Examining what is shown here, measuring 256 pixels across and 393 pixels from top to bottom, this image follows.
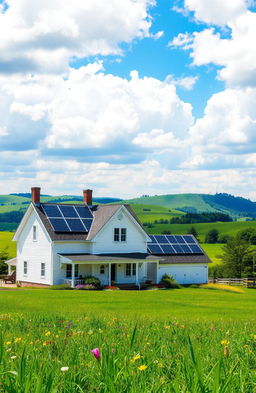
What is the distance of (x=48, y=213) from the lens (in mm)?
52281

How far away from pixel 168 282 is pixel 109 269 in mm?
7994

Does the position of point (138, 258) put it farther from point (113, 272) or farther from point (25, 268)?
point (25, 268)

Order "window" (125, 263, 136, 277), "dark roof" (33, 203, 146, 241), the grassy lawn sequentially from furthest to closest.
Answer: "window" (125, 263, 136, 277), "dark roof" (33, 203, 146, 241), the grassy lawn

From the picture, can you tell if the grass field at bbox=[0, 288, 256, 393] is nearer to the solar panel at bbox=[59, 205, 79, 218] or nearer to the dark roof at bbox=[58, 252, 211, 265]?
the dark roof at bbox=[58, 252, 211, 265]

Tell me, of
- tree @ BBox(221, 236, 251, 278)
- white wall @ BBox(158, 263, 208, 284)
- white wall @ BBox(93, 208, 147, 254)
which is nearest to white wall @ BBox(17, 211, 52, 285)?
white wall @ BBox(93, 208, 147, 254)

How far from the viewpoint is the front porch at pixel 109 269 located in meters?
48.7

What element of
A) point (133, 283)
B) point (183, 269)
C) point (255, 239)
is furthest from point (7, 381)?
point (255, 239)

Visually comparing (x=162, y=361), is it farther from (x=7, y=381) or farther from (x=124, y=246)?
(x=124, y=246)

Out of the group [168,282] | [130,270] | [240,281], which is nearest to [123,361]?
[130,270]

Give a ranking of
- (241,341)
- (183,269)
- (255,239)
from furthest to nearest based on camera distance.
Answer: (255,239)
(183,269)
(241,341)

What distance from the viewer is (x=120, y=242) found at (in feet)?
177

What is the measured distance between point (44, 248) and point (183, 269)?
1680cm

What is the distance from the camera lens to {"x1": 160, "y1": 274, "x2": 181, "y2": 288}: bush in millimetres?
54406

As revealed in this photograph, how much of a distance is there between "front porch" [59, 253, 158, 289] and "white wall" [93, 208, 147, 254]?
1266 mm
